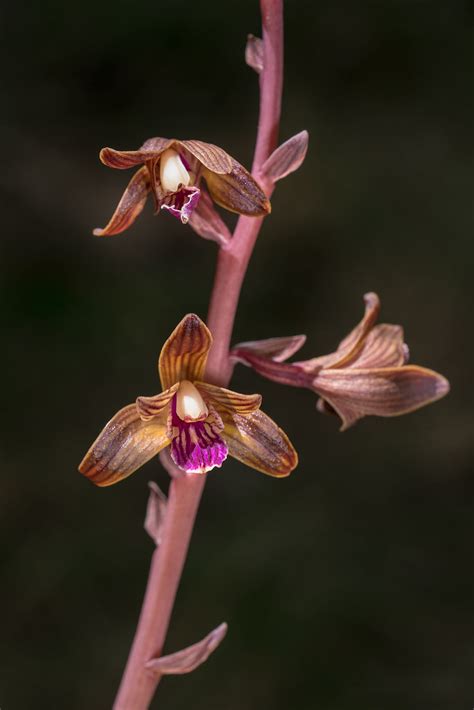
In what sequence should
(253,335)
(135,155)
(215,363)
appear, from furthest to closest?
(253,335)
(215,363)
(135,155)

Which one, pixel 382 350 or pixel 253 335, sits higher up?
pixel 253 335

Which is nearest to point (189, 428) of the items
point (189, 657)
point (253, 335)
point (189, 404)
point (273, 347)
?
point (189, 404)

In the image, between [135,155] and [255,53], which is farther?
[255,53]

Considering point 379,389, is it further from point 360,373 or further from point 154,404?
point 154,404

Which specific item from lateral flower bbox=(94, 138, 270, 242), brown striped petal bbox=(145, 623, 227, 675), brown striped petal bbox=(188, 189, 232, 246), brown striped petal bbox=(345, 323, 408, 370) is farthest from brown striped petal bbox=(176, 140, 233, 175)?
brown striped petal bbox=(145, 623, 227, 675)

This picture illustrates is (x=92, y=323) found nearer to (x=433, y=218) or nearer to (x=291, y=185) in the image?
(x=291, y=185)

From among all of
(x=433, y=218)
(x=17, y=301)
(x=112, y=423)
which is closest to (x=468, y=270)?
(x=433, y=218)

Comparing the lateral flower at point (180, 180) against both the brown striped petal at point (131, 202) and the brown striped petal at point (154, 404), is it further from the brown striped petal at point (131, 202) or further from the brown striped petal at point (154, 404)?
the brown striped petal at point (154, 404)

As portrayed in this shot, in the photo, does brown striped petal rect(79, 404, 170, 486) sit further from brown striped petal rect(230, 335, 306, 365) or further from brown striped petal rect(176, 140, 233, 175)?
brown striped petal rect(176, 140, 233, 175)
